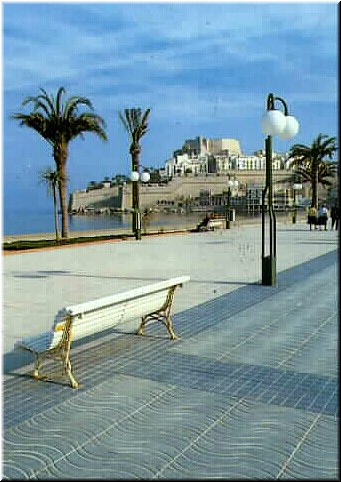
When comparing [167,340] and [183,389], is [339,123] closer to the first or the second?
[183,389]

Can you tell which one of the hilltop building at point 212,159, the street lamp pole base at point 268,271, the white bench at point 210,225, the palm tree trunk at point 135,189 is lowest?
the street lamp pole base at point 268,271

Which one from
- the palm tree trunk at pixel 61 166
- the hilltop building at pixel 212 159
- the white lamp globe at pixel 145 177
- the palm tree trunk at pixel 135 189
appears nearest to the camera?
the white lamp globe at pixel 145 177

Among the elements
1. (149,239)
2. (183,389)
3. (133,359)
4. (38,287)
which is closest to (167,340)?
(133,359)

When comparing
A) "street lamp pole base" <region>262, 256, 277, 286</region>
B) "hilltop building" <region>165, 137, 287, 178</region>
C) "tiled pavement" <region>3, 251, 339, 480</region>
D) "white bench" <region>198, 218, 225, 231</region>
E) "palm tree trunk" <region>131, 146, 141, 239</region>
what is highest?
"hilltop building" <region>165, 137, 287, 178</region>

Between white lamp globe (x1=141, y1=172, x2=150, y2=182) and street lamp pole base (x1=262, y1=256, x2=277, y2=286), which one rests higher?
white lamp globe (x1=141, y1=172, x2=150, y2=182)

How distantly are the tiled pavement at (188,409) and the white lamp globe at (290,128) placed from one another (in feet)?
10.2

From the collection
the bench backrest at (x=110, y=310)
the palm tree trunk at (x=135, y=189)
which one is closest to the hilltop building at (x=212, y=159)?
the palm tree trunk at (x=135, y=189)

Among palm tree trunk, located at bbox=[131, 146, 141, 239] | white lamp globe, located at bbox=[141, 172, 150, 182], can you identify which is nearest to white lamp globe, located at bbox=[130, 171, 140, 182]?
white lamp globe, located at bbox=[141, 172, 150, 182]

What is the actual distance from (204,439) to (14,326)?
Result: 365cm

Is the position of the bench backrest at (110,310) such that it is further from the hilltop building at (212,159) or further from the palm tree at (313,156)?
the hilltop building at (212,159)

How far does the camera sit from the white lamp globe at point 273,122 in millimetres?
8227

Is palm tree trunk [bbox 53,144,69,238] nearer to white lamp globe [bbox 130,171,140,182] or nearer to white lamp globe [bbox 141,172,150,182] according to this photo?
white lamp globe [bbox 130,171,140,182]

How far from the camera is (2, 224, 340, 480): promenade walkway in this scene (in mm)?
3170

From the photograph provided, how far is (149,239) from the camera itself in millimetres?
20359
